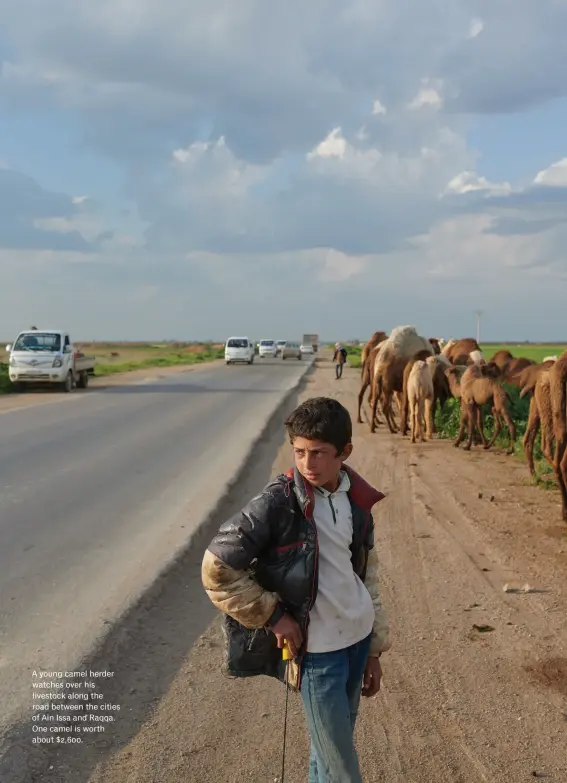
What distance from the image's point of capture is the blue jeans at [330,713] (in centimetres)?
293

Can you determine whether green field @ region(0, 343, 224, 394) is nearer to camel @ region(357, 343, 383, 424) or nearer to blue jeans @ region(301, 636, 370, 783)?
camel @ region(357, 343, 383, 424)

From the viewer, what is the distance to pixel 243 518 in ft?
9.40

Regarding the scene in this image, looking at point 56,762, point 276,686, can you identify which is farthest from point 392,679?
point 56,762

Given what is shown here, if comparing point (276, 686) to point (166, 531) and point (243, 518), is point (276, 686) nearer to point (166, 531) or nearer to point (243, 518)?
point (243, 518)

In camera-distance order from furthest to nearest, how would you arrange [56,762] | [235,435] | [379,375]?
[379,375] < [235,435] < [56,762]

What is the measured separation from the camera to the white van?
55.5 meters

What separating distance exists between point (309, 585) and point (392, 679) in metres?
2.28

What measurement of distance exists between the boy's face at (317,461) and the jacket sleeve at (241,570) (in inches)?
8.1

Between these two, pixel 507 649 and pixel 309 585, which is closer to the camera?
pixel 309 585

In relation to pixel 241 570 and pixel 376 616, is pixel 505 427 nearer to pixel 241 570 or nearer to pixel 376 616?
pixel 376 616

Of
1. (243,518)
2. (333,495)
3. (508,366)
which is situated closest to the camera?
(243,518)

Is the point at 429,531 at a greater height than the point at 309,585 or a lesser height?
lesser

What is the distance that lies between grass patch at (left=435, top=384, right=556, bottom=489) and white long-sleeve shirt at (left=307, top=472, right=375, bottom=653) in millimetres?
8804

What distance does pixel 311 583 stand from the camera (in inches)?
114
